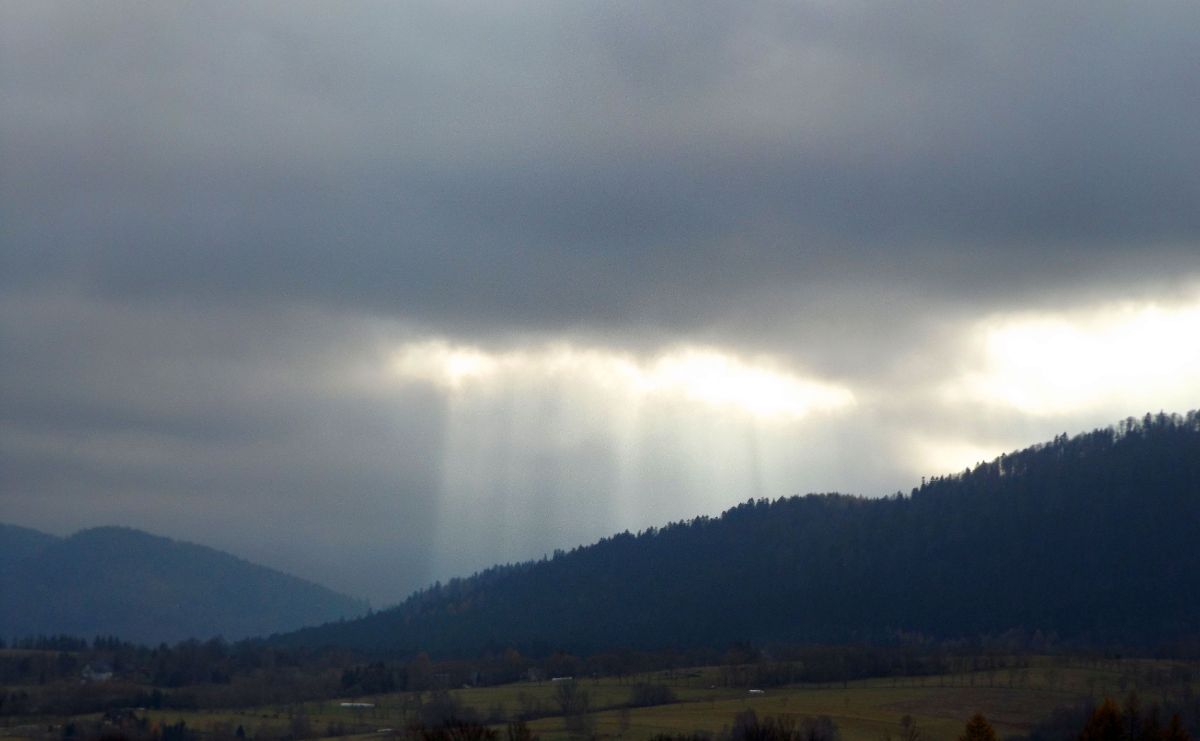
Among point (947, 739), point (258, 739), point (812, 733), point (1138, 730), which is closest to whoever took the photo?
point (1138, 730)

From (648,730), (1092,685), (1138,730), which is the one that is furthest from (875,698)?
(1138,730)

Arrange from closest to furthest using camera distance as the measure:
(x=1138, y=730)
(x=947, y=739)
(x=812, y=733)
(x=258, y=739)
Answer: (x=1138, y=730), (x=812, y=733), (x=947, y=739), (x=258, y=739)

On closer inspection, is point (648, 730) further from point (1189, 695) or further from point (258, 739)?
point (1189, 695)

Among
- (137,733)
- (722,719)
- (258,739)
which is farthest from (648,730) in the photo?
(137,733)

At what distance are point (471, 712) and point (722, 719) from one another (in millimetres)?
40252

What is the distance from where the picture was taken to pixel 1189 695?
18400 centimetres

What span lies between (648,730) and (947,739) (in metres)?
33.3

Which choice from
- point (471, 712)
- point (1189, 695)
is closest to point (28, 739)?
point (471, 712)

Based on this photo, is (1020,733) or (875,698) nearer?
(1020,733)

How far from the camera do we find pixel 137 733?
185 m

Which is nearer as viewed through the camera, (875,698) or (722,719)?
(722,719)

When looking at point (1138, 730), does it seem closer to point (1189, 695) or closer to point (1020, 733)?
point (1020, 733)

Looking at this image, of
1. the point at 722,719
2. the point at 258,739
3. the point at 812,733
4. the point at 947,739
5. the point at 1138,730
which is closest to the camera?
the point at 1138,730

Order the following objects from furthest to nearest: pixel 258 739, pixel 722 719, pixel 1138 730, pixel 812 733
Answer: pixel 258 739, pixel 722 719, pixel 812 733, pixel 1138 730
